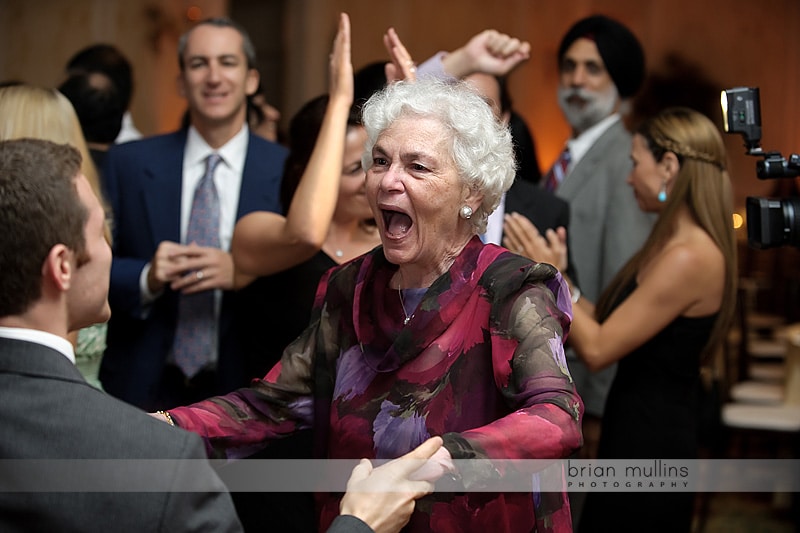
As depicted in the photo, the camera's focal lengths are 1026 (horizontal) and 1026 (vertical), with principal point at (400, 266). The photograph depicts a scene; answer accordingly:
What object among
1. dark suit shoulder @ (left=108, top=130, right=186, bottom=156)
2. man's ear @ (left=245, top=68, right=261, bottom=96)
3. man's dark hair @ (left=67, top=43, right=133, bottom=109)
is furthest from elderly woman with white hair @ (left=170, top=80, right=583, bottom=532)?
man's dark hair @ (left=67, top=43, right=133, bottom=109)

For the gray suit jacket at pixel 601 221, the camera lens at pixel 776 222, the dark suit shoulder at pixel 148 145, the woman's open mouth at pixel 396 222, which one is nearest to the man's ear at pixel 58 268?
the woman's open mouth at pixel 396 222

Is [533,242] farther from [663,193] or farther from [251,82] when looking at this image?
[251,82]

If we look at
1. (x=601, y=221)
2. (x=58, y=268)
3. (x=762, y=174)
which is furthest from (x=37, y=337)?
(x=601, y=221)

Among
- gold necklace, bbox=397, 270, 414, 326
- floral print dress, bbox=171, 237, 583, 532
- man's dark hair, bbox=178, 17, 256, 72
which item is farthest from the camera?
man's dark hair, bbox=178, 17, 256, 72

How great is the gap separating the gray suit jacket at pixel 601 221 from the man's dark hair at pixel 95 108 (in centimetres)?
163

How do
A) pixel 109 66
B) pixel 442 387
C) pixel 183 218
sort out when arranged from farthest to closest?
pixel 109 66
pixel 183 218
pixel 442 387

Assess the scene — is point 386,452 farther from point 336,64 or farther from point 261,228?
point 336,64

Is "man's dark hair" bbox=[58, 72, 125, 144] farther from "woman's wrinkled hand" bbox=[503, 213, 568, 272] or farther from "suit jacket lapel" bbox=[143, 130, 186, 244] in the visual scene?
"woman's wrinkled hand" bbox=[503, 213, 568, 272]

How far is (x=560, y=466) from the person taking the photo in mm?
1795

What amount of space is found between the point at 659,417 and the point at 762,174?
2.85 feet

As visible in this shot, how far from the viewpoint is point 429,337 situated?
182cm

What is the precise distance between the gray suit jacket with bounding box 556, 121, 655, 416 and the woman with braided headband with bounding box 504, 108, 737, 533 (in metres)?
0.43

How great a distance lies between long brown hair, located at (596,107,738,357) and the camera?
2.90m

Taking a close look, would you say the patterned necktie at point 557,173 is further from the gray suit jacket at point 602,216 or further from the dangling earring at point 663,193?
the dangling earring at point 663,193
